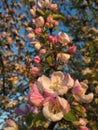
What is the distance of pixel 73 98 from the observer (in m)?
2.48

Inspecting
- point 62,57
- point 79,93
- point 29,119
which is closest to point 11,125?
point 29,119

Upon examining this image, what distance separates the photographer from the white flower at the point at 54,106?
238 centimetres

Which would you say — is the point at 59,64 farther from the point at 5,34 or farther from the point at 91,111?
the point at 5,34

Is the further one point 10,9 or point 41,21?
point 10,9

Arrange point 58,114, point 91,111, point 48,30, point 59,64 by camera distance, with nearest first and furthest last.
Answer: point 58,114 < point 59,64 < point 91,111 < point 48,30

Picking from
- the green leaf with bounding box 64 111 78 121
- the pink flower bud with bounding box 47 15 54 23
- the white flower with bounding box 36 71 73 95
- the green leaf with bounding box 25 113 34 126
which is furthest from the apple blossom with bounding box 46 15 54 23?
the green leaf with bounding box 64 111 78 121

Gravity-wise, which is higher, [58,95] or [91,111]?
[58,95]

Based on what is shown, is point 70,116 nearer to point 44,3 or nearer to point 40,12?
point 40,12

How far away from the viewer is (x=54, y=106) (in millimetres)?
2451

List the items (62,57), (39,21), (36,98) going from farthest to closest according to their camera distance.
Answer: (39,21)
(62,57)
(36,98)

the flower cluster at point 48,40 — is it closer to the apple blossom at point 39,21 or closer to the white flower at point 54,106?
the apple blossom at point 39,21

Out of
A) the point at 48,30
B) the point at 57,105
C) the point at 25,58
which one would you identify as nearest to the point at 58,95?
the point at 57,105

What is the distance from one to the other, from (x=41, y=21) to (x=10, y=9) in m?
4.69

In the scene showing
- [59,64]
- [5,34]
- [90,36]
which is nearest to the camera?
[59,64]
